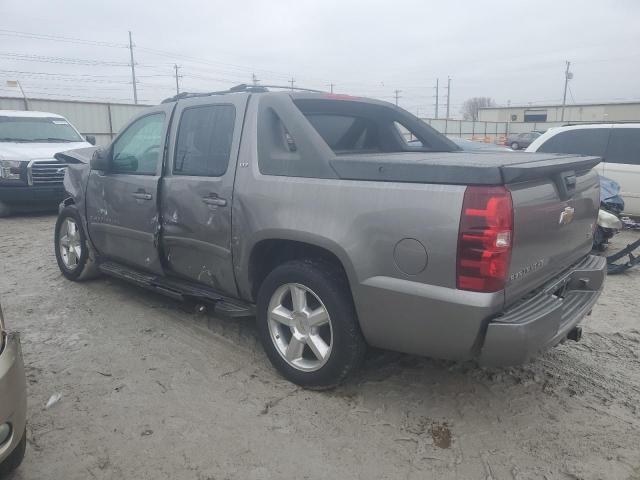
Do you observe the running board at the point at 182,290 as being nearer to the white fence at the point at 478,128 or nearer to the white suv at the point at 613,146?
the white suv at the point at 613,146

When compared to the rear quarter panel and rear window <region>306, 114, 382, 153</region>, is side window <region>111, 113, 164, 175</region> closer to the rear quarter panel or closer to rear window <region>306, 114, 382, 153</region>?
rear window <region>306, 114, 382, 153</region>

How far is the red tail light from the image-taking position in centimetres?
237

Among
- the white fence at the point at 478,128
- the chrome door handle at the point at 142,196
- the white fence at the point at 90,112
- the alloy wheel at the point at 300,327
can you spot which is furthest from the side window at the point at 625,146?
the white fence at the point at 478,128

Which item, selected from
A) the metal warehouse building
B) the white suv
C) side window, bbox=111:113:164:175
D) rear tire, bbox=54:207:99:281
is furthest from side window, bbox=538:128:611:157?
the metal warehouse building

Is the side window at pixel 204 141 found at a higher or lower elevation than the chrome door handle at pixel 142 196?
higher

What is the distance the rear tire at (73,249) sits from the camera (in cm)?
515

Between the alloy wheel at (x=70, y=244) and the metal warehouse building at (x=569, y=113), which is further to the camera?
the metal warehouse building at (x=569, y=113)

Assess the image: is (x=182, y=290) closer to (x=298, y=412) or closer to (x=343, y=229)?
(x=298, y=412)

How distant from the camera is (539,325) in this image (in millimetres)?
2518

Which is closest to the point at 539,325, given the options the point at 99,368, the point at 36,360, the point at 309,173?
the point at 309,173

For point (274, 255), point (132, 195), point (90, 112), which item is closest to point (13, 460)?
point (274, 255)

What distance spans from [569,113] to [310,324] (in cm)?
7091

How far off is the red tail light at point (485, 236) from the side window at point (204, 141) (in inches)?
70.7

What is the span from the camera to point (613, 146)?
8.03 m
